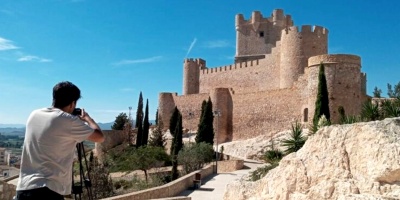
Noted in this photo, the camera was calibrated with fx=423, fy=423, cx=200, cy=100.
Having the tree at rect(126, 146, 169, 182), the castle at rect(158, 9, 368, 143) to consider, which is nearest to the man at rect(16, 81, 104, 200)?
the castle at rect(158, 9, 368, 143)

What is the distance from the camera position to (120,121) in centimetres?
4622

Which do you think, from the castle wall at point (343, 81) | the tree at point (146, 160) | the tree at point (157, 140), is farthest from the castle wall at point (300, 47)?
the tree at point (157, 140)

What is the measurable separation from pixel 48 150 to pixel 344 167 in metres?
3.83

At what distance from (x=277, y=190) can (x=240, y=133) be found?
27338 mm

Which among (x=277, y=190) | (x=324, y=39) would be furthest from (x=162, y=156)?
(x=277, y=190)

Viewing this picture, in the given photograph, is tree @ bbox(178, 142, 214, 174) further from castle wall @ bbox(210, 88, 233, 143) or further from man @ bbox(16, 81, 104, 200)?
man @ bbox(16, 81, 104, 200)

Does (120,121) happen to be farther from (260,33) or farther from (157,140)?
(260,33)

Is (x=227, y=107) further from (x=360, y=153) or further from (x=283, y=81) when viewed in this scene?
(x=360, y=153)

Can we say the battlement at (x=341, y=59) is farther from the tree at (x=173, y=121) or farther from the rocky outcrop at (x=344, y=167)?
the rocky outcrop at (x=344, y=167)

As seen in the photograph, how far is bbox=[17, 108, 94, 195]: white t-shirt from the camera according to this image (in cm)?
311

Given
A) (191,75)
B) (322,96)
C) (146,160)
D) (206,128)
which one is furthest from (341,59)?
(191,75)

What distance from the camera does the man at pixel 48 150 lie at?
3.11 meters

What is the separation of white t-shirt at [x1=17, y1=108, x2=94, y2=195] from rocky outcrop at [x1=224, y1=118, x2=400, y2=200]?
319cm

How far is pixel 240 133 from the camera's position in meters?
33.3
